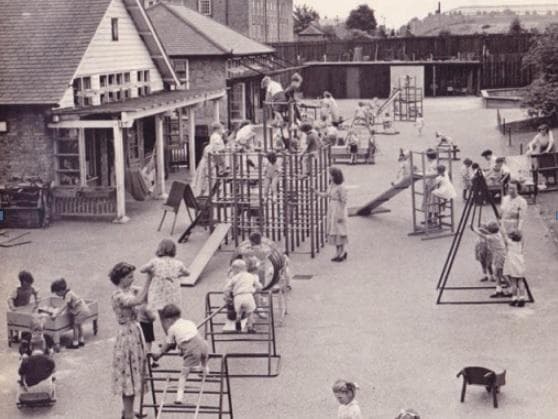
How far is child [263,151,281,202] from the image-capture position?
847 inches

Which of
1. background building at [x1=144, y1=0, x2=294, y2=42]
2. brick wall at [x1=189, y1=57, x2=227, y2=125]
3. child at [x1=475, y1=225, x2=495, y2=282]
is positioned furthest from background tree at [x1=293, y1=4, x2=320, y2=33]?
child at [x1=475, y1=225, x2=495, y2=282]

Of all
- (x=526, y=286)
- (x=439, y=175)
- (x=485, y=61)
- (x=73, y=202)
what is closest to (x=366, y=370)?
(x=526, y=286)

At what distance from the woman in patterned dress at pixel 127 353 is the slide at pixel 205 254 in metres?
6.48

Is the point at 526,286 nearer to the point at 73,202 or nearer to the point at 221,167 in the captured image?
the point at 221,167

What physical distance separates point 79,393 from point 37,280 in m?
6.80

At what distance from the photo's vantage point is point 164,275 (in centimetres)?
1354

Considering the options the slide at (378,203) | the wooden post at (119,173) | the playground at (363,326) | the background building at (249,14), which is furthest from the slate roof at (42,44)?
the background building at (249,14)

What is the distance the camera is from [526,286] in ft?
53.8

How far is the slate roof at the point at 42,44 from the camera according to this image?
25.9 metres

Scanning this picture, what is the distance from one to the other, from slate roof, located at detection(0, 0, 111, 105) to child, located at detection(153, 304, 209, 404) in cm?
1522

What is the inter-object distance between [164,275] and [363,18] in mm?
107490

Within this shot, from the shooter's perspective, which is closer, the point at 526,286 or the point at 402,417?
the point at 402,417

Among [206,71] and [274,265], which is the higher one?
[206,71]

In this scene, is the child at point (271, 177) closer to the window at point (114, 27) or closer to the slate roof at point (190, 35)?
the window at point (114, 27)
